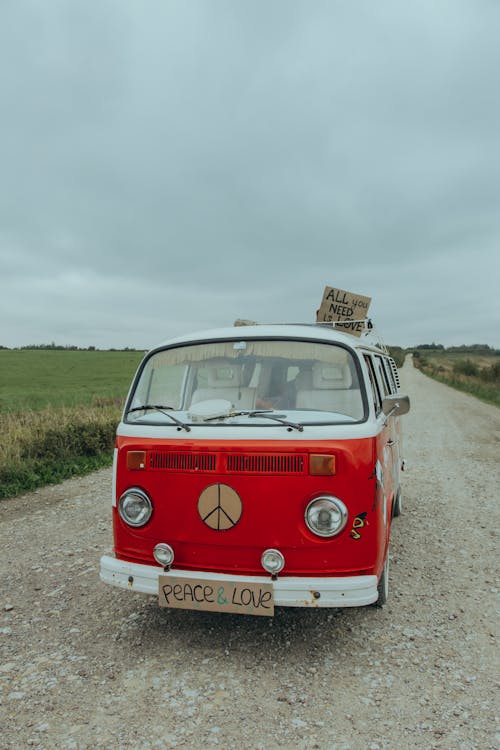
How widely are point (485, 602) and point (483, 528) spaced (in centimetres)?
206

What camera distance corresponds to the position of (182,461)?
3.42 m

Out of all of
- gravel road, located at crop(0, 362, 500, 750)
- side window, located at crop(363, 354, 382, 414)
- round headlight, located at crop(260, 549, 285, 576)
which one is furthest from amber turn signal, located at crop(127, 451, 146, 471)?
side window, located at crop(363, 354, 382, 414)

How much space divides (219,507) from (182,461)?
14.3 inches

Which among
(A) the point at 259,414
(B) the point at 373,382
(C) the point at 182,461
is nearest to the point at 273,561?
(C) the point at 182,461

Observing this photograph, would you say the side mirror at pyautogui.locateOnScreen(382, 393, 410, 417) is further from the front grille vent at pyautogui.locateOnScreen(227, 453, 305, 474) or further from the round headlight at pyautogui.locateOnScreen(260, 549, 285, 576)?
the round headlight at pyautogui.locateOnScreen(260, 549, 285, 576)

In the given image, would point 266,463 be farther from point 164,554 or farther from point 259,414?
point 164,554

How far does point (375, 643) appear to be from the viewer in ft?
12.1

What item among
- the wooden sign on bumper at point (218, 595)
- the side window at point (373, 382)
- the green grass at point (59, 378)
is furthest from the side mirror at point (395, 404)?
the green grass at point (59, 378)

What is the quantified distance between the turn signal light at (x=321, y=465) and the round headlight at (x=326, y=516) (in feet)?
0.46

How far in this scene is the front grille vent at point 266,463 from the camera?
3250mm

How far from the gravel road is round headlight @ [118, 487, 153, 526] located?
2.81ft

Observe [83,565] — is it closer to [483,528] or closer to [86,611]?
[86,611]

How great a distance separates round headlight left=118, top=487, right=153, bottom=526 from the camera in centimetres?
351

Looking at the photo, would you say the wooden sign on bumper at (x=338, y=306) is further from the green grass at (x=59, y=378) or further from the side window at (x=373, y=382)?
the green grass at (x=59, y=378)
